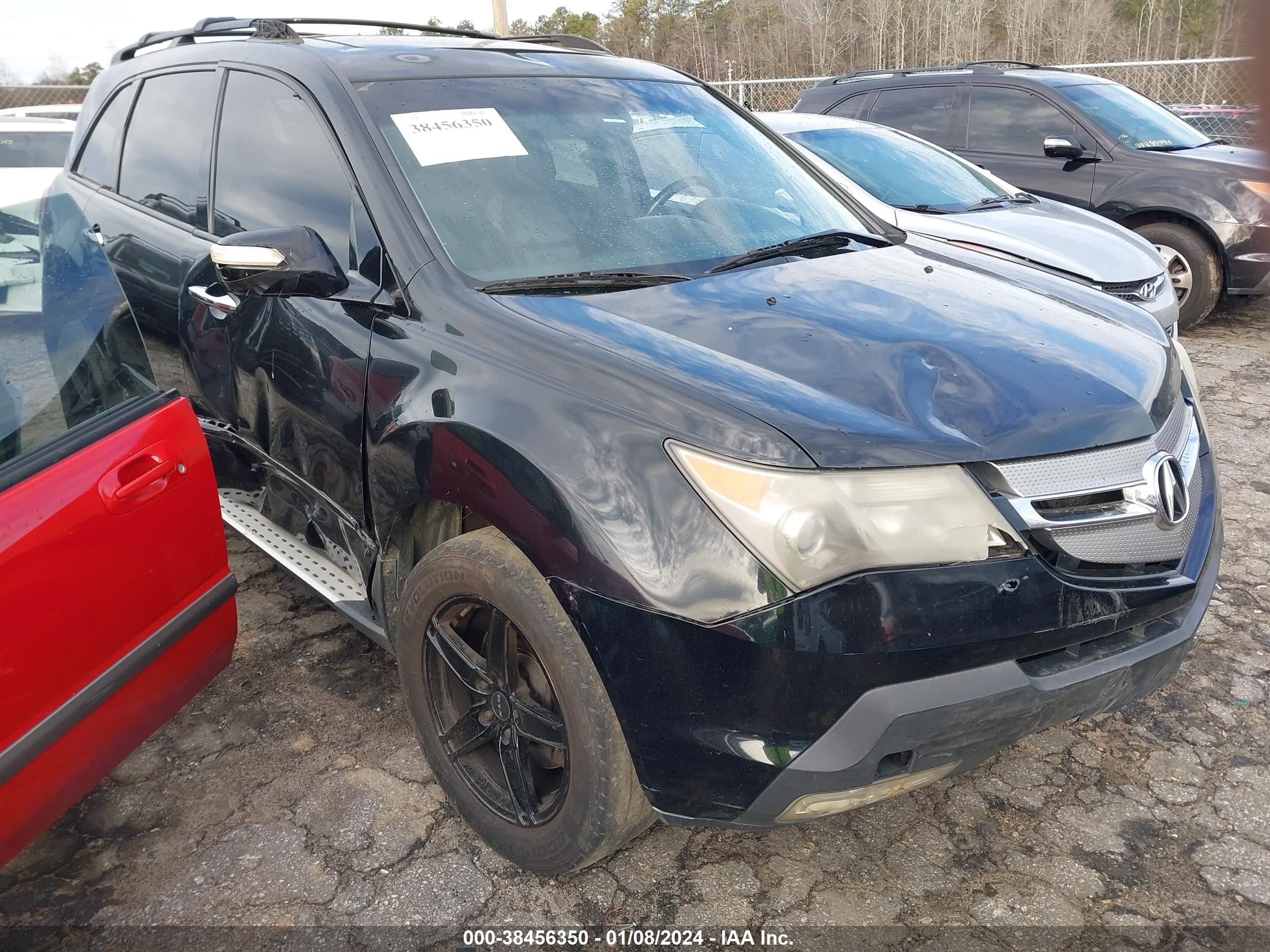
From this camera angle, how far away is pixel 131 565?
205 cm

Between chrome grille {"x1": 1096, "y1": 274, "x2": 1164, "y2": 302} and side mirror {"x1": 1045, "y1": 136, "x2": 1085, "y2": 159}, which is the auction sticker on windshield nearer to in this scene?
chrome grille {"x1": 1096, "y1": 274, "x2": 1164, "y2": 302}

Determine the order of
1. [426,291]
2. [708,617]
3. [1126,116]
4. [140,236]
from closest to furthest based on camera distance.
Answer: [708,617], [426,291], [140,236], [1126,116]

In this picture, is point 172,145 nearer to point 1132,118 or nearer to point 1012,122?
point 1012,122

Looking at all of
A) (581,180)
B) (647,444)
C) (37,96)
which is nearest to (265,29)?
(581,180)

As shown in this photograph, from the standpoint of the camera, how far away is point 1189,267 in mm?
6672

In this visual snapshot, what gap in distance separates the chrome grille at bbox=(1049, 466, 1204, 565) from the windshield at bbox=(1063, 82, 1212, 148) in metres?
5.94

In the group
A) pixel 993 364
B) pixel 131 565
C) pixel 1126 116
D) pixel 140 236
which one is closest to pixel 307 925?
pixel 131 565

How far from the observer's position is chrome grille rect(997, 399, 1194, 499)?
5.90ft

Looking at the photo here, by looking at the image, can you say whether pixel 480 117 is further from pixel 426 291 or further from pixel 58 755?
pixel 58 755

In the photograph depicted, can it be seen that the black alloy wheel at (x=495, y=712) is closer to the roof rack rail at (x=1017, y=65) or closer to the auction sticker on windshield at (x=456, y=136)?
the auction sticker on windshield at (x=456, y=136)

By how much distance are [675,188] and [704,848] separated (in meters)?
1.74

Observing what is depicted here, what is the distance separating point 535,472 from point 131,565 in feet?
2.96

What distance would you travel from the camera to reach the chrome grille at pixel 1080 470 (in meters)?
1.80

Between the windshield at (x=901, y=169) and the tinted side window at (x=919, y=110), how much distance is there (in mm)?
1456
